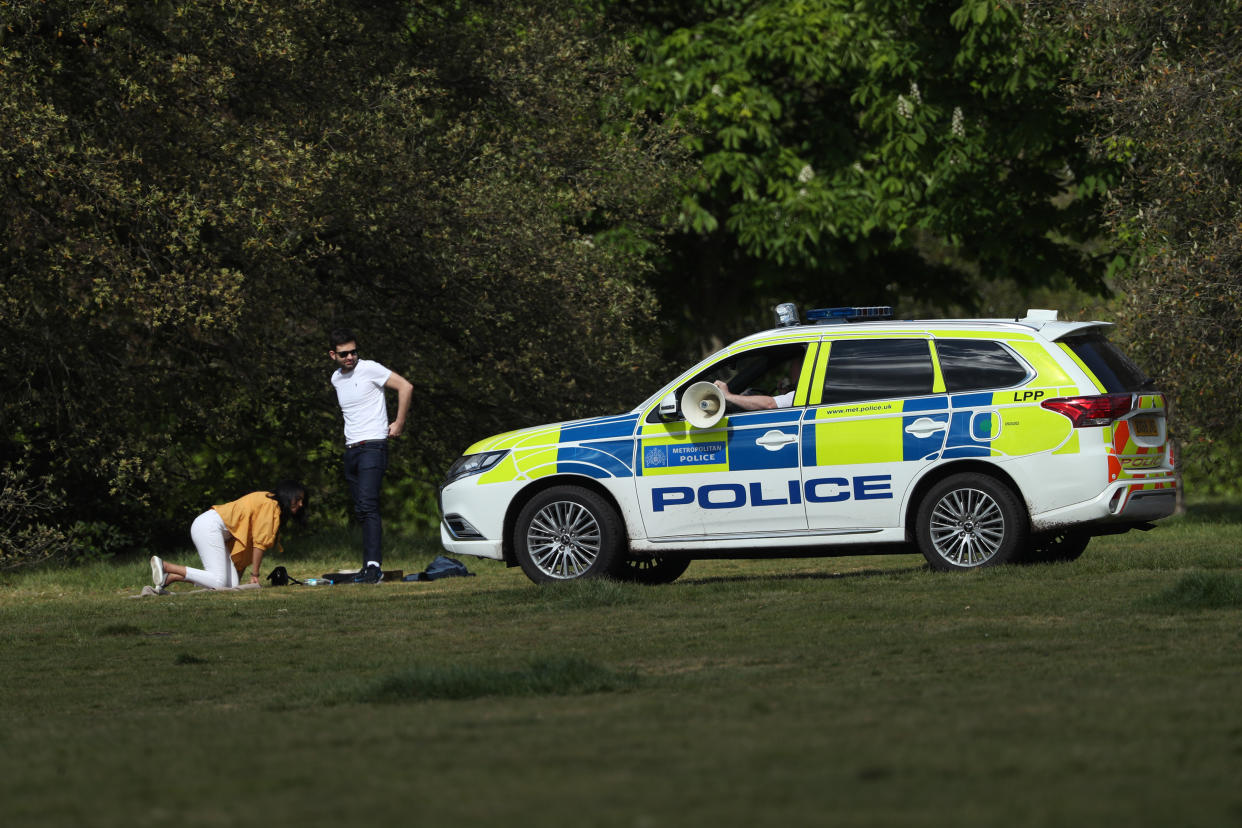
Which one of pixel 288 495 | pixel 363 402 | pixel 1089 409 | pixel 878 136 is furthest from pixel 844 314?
pixel 878 136

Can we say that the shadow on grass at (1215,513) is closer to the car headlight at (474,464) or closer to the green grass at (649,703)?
the green grass at (649,703)

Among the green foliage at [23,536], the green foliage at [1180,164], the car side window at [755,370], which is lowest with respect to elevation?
the green foliage at [23,536]

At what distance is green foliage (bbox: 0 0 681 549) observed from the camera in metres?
16.5

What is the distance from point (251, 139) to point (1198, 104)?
842 centimetres

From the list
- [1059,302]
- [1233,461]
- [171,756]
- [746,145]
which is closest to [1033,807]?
[171,756]

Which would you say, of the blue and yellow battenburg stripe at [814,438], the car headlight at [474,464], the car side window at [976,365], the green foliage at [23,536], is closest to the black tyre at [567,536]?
the blue and yellow battenburg stripe at [814,438]

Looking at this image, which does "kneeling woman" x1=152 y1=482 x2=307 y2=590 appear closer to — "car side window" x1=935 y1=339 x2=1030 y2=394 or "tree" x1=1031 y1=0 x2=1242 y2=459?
"car side window" x1=935 y1=339 x2=1030 y2=394

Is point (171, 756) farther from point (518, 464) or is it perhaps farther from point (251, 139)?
point (251, 139)

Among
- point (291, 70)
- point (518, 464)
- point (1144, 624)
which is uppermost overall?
point (291, 70)

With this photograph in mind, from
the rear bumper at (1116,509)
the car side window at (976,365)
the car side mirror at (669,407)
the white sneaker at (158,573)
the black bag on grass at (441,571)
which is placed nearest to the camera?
the rear bumper at (1116,509)

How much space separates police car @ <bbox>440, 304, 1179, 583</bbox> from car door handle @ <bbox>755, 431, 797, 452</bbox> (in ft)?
0.03

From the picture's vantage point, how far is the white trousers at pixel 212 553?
15.1 meters

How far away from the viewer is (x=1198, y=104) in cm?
1714

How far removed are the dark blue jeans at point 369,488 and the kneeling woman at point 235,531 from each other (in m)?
0.45
